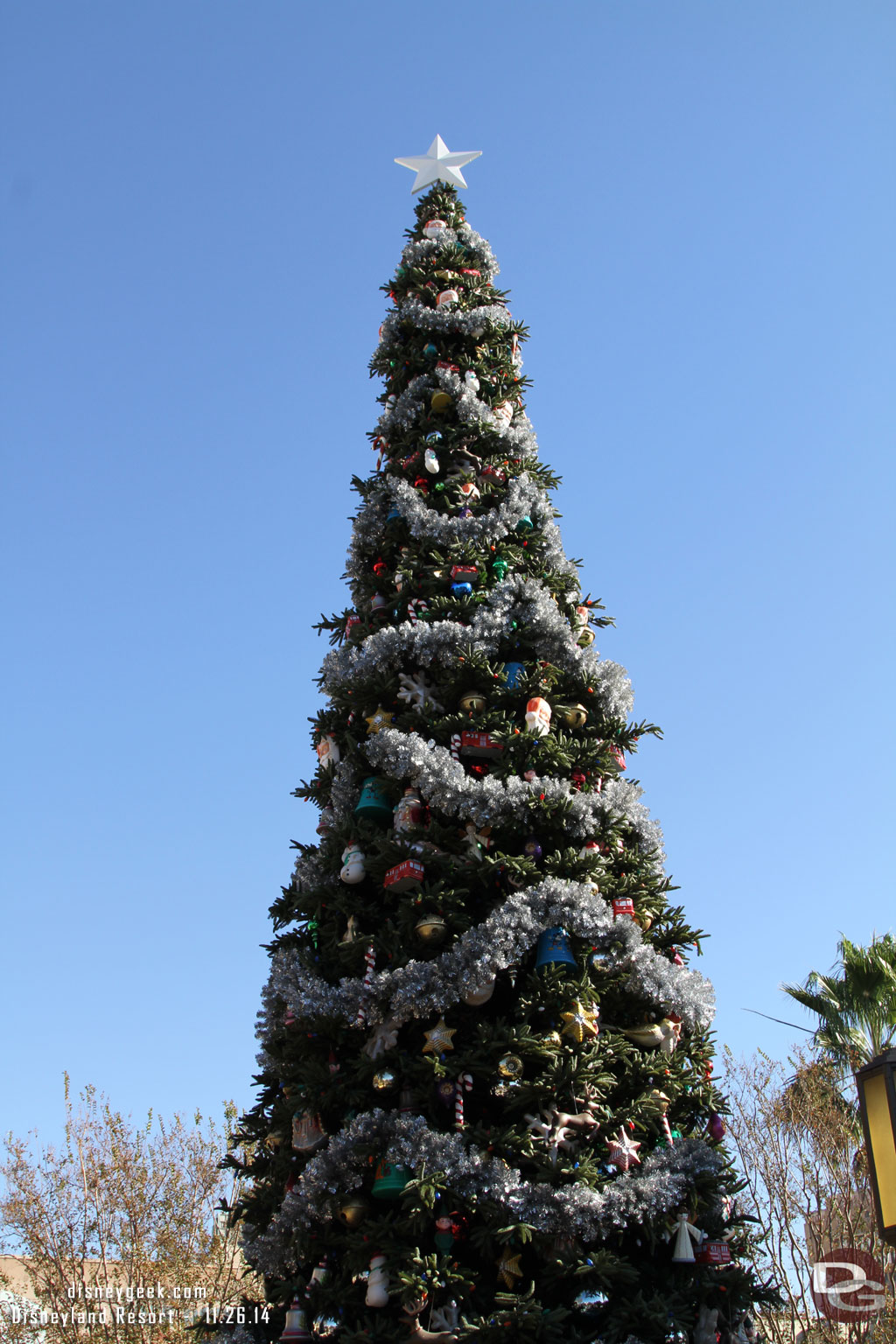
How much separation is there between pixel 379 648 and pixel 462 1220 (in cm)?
340

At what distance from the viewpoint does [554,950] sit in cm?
544

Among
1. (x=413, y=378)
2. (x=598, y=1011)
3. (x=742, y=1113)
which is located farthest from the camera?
(x=742, y=1113)

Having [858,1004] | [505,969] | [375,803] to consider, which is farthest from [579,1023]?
[858,1004]

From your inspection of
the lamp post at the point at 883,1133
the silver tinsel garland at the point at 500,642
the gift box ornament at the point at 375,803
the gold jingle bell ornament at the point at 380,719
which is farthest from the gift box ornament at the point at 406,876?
the lamp post at the point at 883,1133

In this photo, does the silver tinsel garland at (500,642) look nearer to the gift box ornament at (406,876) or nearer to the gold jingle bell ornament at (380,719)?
the gold jingle bell ornament at (380,719)

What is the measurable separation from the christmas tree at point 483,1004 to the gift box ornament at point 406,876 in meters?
0.02

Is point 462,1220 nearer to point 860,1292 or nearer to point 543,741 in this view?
point 543,741

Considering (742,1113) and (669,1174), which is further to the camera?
(742,1113)

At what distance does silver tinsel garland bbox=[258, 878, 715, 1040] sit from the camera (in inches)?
208

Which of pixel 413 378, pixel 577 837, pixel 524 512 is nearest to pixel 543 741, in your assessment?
pixel 577 837

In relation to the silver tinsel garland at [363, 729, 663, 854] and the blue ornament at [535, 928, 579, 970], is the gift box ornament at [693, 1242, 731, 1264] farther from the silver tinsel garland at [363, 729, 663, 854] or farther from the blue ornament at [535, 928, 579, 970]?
the silver tinsel garland at [363, 729, 663, 854]

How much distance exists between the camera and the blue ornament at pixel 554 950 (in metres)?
5.42

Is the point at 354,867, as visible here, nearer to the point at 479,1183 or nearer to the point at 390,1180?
the point at 390,1180

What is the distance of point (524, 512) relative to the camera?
24.2 feet
